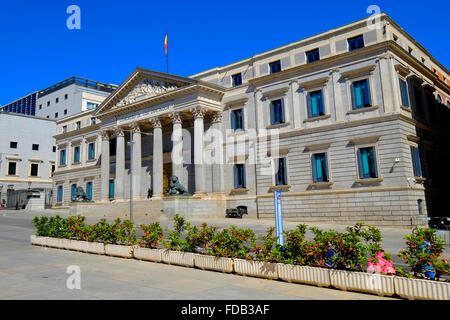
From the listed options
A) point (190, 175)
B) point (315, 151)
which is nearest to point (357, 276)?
point (315, 151)

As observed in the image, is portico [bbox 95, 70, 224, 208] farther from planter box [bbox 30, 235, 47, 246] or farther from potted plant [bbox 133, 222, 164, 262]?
potted plant [bbox 133, 222, 164, 262]

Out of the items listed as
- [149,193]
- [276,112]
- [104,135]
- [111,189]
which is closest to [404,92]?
[276,112]

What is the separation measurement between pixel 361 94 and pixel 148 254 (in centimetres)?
2231

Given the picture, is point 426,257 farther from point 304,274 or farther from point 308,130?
point 308,130

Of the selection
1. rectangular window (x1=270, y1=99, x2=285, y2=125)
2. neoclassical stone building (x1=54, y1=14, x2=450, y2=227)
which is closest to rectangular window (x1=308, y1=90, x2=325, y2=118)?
neoclassical stone building (x1=54, y1=14, x2=450, y2=227)

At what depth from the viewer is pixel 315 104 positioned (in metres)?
31.3

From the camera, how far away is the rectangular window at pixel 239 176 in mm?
35459

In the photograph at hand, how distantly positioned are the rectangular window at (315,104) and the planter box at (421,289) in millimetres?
24064

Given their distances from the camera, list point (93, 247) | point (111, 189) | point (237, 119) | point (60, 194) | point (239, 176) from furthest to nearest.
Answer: point (60, 194)
point (111, 189)
point (237, 119)
point (239, 176)
point (93, 247)

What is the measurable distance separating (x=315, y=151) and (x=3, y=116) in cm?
5777

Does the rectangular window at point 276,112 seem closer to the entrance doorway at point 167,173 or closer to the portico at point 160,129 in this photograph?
the portico at point 160,129

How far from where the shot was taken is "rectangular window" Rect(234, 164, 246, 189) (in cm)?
3546

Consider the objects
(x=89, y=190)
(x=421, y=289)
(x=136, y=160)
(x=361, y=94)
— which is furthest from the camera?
(x=89, y=190)

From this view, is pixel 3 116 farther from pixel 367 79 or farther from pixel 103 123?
pixel 367 79
